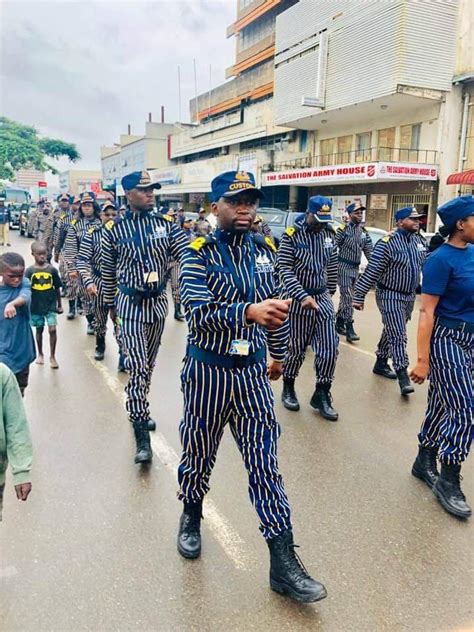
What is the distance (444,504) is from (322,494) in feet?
2.62

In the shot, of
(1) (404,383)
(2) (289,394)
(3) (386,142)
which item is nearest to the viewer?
(2) (289,394)

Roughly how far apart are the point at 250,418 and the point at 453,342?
1600 millimetres

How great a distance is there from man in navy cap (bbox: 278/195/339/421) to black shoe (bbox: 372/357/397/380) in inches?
59.4

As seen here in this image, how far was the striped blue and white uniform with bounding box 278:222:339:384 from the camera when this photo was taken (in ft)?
16.6

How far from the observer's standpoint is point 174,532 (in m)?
3.21

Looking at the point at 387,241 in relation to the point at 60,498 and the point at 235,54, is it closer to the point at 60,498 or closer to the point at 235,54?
the point at 60,498

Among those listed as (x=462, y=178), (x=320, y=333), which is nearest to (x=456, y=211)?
(x=320, y=333)

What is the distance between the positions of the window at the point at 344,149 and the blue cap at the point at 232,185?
26469 mm

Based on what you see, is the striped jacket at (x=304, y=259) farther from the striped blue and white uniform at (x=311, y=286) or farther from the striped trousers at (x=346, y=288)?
the striped trousers at (x=346, y=288)

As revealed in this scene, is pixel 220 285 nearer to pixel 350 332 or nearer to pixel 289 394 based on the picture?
pixel 289 394

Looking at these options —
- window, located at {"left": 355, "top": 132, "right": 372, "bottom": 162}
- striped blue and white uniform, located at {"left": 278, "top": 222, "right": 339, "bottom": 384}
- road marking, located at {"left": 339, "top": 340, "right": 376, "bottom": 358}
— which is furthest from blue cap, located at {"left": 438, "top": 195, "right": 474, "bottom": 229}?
window, located at {"left": 355, "top": 132, "right": 372, "bottom": 162}

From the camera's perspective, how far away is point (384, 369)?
6.52m

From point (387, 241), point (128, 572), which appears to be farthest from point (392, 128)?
point (128, 572)

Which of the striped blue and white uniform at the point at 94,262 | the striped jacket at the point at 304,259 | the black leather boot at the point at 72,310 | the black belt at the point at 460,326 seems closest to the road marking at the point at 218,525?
the striped jacket at the point at 304,259
